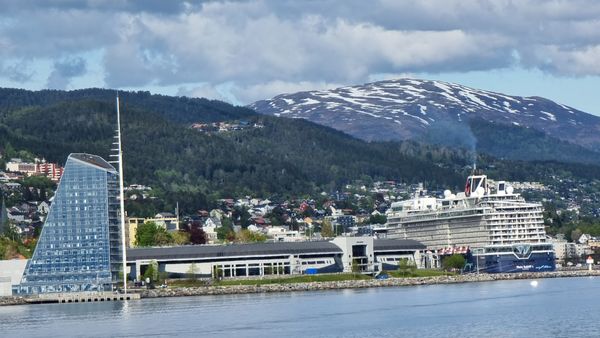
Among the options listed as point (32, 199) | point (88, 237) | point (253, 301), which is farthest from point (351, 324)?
point (32, 199)

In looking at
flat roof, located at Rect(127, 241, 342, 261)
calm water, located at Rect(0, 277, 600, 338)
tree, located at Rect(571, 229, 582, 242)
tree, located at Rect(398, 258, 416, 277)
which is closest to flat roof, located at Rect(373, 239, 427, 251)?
tree, located at Rect(398, 258, 416, 277)

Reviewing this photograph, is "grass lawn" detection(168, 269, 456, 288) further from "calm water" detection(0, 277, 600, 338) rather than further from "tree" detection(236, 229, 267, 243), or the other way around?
"tree" detection(236, 229, 267, 243)

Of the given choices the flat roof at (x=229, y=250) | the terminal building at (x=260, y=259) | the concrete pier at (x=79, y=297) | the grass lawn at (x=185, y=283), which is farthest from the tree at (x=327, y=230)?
the concrete pier at (x=79, y=297)

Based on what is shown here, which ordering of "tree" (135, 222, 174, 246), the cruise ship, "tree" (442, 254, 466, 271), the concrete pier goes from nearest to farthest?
the concrete pier < "tree" (442, 254, 466, 271) < the cruise ship < "tree" (135, 222, 174, 246)

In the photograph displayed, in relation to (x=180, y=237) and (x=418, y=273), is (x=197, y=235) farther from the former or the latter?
(x=418, y=273)

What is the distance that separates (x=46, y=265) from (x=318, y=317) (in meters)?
37.9

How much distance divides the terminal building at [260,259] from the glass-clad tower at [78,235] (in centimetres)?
2105

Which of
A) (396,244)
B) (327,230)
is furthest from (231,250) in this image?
(327,230)

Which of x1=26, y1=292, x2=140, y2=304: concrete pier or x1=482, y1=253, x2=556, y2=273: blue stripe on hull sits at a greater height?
x1=482, y1=253, x2=556, y2=273: blue stripe on hull

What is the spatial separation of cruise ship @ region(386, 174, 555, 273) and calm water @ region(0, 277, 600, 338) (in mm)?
34065

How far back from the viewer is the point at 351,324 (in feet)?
235

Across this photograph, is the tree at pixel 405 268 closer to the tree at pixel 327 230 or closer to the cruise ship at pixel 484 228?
the cruise ship at pixel 484 228

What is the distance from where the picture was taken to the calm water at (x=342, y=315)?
221 feet

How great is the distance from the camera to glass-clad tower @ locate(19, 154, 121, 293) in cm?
11031
